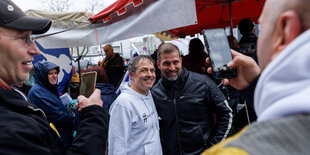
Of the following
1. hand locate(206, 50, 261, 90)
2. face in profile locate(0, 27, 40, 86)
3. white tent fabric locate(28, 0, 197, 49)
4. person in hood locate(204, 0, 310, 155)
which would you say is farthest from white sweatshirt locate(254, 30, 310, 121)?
white tent fabric locate(28, 0, 197, 49)

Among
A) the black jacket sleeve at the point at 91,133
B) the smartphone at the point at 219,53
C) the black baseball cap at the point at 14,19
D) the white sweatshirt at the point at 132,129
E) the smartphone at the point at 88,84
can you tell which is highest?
the black baseball cap at the point at 14,19

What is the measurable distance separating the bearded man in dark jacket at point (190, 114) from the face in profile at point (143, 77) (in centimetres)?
19

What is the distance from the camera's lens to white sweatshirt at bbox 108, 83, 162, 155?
2.07 m

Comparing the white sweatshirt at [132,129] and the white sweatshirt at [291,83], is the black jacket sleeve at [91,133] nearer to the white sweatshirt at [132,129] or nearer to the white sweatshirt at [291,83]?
the white sweatshirt at [132,129]

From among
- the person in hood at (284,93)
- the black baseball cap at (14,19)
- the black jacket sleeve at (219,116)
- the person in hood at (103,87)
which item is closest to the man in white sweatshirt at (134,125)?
the black jacket sleeve at (219,116)

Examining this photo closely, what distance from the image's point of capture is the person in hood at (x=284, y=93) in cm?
43

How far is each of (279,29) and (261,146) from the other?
340 mm

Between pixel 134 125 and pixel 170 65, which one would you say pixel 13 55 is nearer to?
pixel 134 125

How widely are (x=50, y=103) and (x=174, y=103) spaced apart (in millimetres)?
2042

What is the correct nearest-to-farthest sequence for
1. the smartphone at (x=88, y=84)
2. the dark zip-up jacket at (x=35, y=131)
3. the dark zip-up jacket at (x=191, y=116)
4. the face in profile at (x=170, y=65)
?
1. the dark zip-up jacket at (x=35, y=131)
2. the smartphone at (x=88, y=84)
3. the dark zip-up jacket at (x=191, y=116)
4. the face in profile at (x=170, y=65)

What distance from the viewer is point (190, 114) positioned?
88.6 inches

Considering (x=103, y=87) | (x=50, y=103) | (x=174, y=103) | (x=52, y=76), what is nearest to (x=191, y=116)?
(x=174, y=103)

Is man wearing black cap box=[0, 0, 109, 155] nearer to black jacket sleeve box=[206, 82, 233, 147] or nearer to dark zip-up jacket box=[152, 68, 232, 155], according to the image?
dark zip-up jacket box=[152, 68, 232, 155]

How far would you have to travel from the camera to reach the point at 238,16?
6.27 meters
